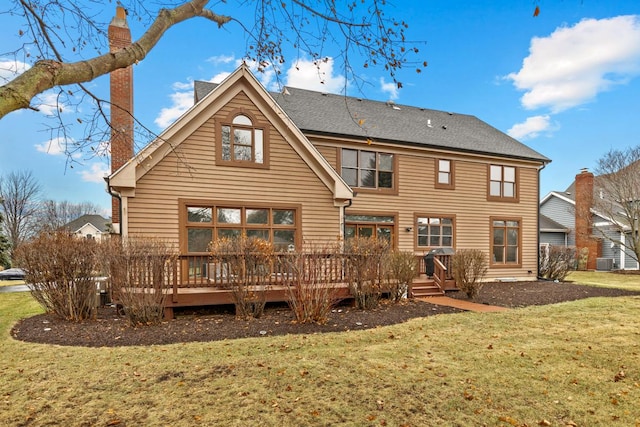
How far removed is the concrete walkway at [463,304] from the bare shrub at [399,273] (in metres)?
1.19

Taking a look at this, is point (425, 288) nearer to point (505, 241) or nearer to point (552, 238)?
point (505, 241)

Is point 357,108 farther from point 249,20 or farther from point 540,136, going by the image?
point 540,136

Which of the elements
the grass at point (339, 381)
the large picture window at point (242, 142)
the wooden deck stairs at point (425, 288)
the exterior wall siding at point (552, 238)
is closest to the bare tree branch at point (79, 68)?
the grass at point (339, 381)

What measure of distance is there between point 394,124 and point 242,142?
7.96 m

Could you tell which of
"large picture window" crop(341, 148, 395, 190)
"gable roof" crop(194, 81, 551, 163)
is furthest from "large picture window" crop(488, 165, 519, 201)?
"large picture window" crop(341, 148, 395, 190)

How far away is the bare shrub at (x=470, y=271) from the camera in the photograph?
10953 mm

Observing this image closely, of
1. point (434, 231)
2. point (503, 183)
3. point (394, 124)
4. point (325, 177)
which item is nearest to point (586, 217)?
point (503, 183)

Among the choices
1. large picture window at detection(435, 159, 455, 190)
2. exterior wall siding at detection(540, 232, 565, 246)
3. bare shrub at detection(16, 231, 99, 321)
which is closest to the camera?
bare shrub at detection(16, 231, 99, 321)

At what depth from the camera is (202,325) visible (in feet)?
24.1

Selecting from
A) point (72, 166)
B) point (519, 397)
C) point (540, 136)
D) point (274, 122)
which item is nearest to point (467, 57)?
point (274, 122)

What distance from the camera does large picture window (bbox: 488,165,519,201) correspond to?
16.6 meters

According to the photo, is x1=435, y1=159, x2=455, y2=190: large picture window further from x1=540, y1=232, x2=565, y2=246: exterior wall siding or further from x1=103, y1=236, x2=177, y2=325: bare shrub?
x1=540, y1=232, x2=565, y2=246: exterior wall siding

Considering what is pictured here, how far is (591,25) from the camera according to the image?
660cm

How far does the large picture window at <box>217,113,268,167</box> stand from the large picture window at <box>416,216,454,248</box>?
747 cm
